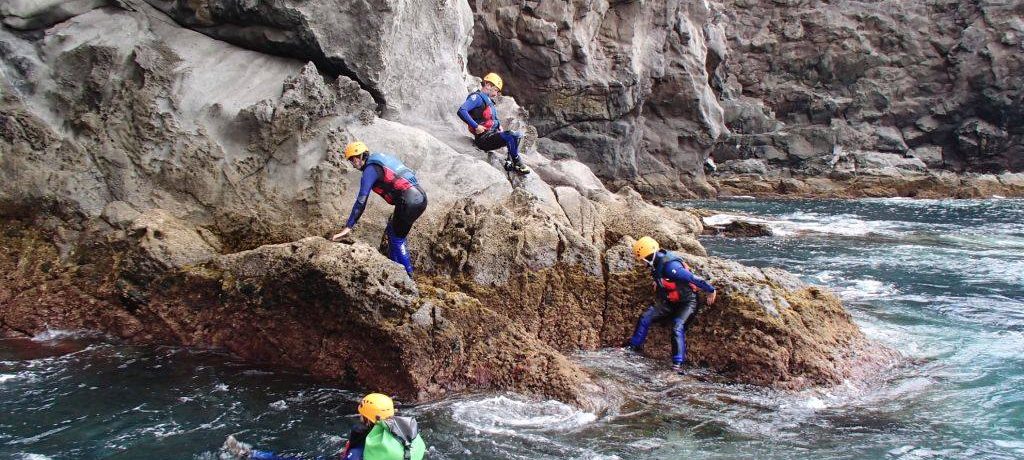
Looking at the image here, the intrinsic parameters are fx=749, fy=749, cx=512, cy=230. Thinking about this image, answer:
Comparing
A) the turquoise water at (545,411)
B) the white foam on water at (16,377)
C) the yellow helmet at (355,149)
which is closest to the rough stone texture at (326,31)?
the yellow helmet at (355,149)

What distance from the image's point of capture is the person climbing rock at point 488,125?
45.1ft

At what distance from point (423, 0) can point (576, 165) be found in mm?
5230

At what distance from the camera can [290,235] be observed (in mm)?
11289

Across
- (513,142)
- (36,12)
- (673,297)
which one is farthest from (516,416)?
(36,12)

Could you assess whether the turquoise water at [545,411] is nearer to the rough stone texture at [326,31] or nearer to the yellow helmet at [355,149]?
the yellow helmet at [355,149]

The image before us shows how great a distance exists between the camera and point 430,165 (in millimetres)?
12289

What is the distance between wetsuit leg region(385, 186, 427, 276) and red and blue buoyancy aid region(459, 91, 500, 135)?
3.95m

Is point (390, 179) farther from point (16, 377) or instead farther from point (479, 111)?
point (16, 377)

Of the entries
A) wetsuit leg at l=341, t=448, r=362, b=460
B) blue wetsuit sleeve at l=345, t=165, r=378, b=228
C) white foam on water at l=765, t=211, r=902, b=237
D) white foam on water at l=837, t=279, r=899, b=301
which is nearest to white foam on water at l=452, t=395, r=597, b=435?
wetsuit leg at l=341, t=448, r=362, b=460

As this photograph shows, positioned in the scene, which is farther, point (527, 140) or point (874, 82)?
point (874, 82)

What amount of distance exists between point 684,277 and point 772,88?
5612cm

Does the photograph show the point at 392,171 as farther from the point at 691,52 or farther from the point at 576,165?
the point at 691,52

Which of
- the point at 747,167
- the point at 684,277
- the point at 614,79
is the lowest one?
the point at 684,277

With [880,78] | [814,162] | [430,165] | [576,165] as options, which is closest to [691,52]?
[814,162]
